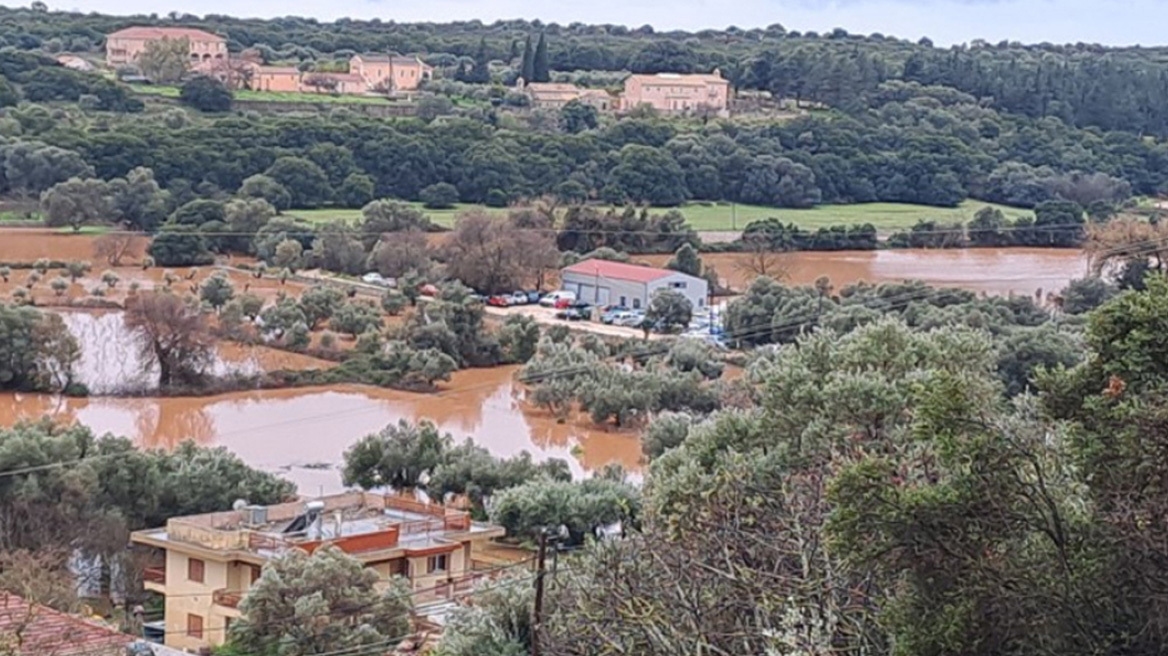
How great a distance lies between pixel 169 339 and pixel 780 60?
33294 millimetres

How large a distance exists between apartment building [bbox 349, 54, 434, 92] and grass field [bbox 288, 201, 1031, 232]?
A: 1335 cm

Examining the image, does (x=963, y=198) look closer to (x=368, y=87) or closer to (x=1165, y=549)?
(x=368, y=87)

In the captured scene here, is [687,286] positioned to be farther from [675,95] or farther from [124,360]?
[675,95]

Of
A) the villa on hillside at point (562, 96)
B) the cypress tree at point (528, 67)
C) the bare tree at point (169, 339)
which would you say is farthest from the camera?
the cypress tree at point (528, 67)

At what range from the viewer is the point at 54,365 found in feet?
68.4

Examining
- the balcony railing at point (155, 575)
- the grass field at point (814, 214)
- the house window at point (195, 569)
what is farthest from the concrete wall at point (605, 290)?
the house window at point (195, 569)

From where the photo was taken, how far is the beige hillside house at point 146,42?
49591mm

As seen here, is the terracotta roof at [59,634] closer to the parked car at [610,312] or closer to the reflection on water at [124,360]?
the reflection on water at [124,360]

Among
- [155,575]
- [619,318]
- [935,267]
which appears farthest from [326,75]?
[155,575]

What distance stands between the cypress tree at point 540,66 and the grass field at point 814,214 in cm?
1311

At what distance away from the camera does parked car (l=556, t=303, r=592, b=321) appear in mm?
26141

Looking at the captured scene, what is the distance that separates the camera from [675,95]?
48.8 meters

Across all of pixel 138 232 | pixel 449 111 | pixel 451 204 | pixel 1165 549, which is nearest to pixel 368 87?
pixel 449 111

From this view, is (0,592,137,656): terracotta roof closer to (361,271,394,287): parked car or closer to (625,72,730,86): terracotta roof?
(361,271,394,287): parked car
